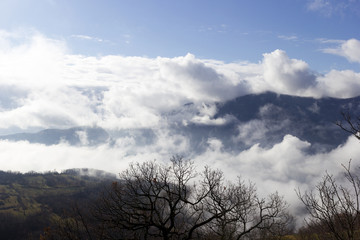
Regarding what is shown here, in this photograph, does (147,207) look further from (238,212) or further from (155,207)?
Result: (238,212)

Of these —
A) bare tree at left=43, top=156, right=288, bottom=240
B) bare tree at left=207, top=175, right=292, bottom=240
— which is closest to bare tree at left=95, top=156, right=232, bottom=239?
bare tree at left=43, top=156, right=288, bottom=240

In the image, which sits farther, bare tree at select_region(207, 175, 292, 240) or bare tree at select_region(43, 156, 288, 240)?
bare tree at select_region(207, 175, 292, 240)

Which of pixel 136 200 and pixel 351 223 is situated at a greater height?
pixel 136 200

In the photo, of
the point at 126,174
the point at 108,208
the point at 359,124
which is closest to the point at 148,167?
the point at 126,174

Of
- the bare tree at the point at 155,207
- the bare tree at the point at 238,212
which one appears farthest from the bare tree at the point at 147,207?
the bare tree at the point at 238,212

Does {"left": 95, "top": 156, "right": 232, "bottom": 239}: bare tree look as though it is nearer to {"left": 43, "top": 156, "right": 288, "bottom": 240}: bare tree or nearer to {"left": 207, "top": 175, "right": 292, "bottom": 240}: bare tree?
{"left": 43, "top": 156, "right": 288, "bottom": 240}: bare tree

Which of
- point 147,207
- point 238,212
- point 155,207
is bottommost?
point 238,212

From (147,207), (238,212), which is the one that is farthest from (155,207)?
(238,212)

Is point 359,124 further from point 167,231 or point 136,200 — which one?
point 136,200

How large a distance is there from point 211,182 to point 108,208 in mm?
10876

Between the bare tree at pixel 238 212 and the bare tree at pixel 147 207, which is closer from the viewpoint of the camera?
the bare tree at pixel 147 207

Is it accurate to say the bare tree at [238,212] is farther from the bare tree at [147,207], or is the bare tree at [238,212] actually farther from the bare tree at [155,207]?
the bare tree at [147,207]

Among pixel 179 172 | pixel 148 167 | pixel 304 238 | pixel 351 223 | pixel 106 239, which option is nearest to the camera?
pixel 351 223

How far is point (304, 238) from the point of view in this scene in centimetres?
9456
